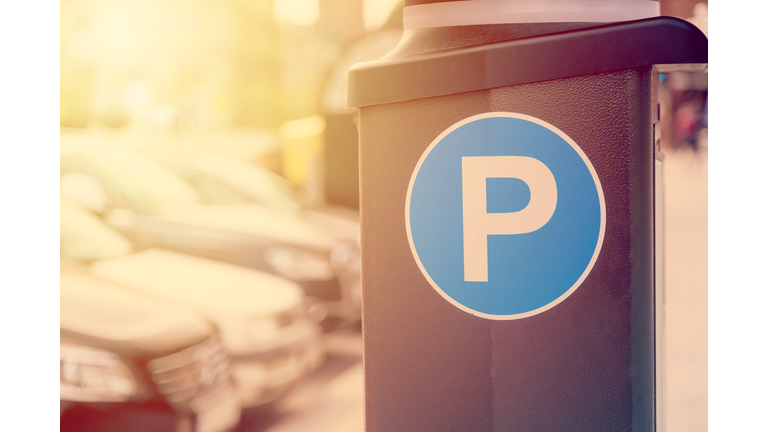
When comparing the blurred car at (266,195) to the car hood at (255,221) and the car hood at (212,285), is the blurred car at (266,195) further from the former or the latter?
the car hood at (212,285)

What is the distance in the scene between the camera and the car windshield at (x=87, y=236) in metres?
2.87

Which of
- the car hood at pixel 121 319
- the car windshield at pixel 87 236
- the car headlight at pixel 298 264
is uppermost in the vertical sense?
the car windshield at pixel 87 236

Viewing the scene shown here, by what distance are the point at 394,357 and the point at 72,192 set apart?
8.15ft

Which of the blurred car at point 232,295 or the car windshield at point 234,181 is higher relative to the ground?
the car windshield at point 234,181

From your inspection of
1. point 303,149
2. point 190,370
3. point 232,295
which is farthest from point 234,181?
point 190,370

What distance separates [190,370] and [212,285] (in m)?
0.54

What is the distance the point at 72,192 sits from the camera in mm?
2926

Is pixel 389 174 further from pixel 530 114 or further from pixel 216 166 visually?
pixel 216 166

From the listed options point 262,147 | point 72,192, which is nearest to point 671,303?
point 262,147

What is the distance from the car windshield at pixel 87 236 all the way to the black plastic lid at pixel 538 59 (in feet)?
7.76

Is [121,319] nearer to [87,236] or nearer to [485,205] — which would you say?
[87,236]

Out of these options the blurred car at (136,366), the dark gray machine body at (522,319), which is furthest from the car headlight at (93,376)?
the dark gray machine body at (522,319)

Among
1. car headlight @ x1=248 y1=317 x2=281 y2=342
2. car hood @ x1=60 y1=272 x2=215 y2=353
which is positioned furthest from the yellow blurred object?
car hood @ x1=60 y1=272 x2=215 y2=353

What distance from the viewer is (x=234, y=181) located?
3.14 metres
